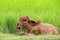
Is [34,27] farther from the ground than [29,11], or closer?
closer

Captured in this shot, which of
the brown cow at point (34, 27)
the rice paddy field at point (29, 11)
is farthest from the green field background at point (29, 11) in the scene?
the brown cow at point (34, 27)

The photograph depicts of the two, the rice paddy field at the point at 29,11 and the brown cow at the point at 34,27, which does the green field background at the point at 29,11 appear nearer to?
the rice paddy field at the point at 29,11

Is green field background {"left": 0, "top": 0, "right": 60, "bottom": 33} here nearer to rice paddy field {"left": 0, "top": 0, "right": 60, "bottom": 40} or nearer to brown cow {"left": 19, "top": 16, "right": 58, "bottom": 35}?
rice paddy field {"left": 0, "top": 0, "right": 60, "bottom": 40}

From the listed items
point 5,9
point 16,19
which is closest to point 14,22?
point 16,19

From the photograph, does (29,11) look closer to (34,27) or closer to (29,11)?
(29,11)

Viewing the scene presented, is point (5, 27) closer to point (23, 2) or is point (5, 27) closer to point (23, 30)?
point (23, 30)

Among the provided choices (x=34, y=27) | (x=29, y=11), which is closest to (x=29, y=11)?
(x=29, y=11)

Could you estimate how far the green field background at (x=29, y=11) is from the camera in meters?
10.2

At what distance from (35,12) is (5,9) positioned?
959mm

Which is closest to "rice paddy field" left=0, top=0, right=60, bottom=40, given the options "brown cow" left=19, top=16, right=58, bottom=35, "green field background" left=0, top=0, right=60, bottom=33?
"green field background" left=0, top=0, right=60, bottom=33

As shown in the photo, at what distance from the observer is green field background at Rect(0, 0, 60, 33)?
33.6 ft

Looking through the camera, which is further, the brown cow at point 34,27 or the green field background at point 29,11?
the green field background at point 29,11

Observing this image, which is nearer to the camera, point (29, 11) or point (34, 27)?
point (34, 27)

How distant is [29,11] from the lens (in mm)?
10922
